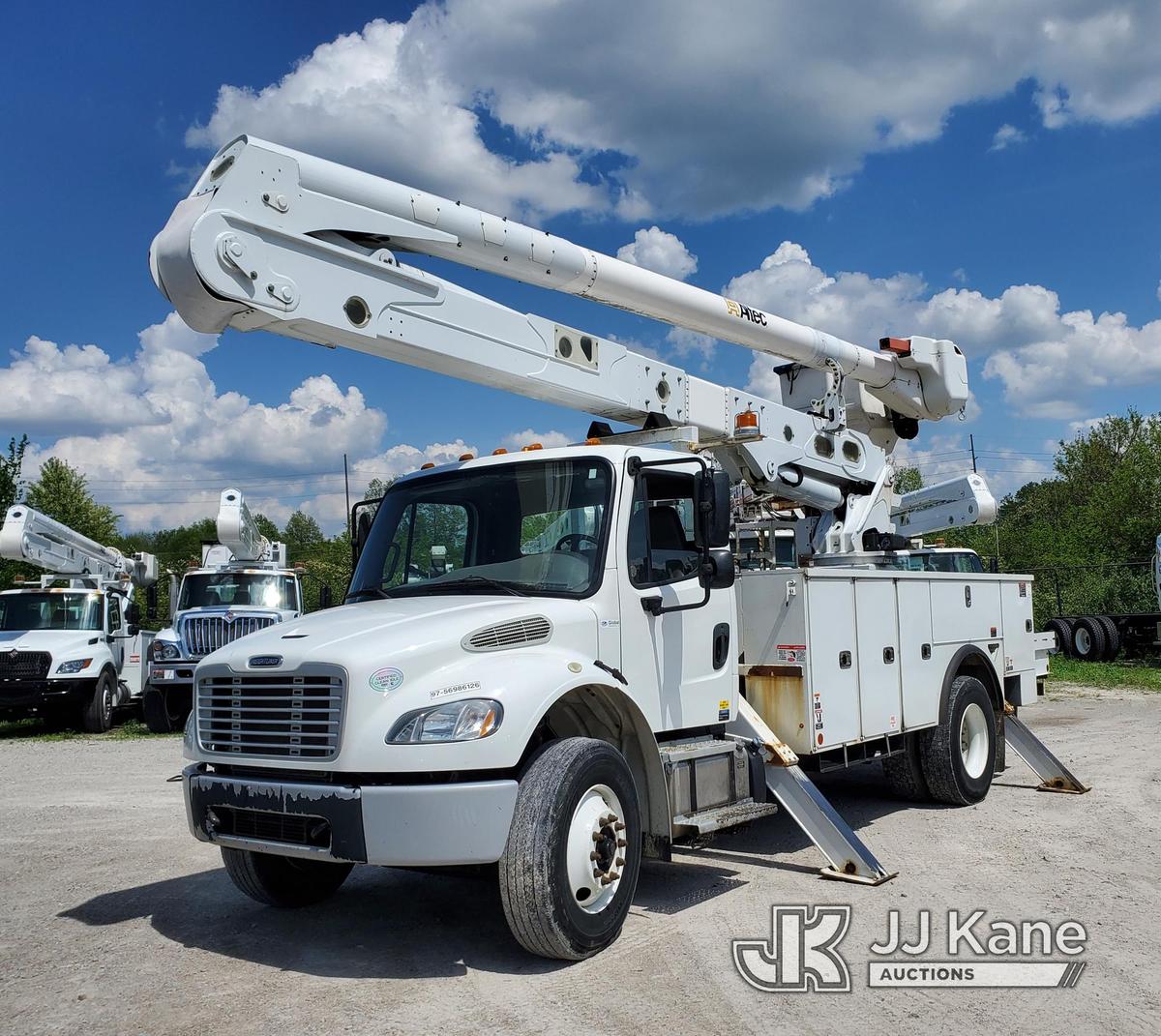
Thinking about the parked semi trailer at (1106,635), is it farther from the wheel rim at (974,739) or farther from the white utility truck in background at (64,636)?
the white utility truck in background at (64,636)

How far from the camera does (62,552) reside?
A: 65.1 feet

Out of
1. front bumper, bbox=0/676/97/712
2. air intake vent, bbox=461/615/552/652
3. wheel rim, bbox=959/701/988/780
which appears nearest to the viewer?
air intake vent, bbox=461/615/552/652

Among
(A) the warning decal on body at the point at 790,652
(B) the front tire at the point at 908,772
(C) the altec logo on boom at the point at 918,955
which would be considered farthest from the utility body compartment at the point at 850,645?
(C) the altec logo on boom at the point at 918,955

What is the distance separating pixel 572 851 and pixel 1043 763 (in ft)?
20.3

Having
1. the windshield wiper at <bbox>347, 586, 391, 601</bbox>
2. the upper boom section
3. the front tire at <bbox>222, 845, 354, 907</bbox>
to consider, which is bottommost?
the front tire at <bbox>222, 845, 354, 907</bbox>

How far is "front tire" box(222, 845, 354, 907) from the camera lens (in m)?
6.05

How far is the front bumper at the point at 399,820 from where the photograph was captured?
4680 mm

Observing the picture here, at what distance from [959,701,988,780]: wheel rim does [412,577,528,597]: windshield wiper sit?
16.8ft

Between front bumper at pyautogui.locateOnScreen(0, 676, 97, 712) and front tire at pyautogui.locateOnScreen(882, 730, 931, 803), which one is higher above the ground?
front bumper at pyautogui.locateOnScreen(0, 676, 97, 712)

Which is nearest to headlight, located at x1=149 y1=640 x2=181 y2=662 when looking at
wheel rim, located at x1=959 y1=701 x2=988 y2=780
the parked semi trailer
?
wheel rim, located at x1=959 y1=701 x2=988 y2=780

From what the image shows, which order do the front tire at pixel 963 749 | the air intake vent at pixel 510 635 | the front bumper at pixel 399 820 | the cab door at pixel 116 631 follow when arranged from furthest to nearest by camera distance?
the cab door at pixel 116 631, the front tire at pixel 963 749, the air intake vent at pixel 510 635, the front bumper at pixel 399 820

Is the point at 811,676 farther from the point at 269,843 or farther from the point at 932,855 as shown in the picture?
the point at 269,843

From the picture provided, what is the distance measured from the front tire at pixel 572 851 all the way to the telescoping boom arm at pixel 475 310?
2.73 m

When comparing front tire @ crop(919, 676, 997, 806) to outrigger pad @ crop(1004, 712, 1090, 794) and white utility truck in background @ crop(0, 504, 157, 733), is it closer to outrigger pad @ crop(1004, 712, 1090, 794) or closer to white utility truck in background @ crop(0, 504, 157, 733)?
outrigger pad @ crop(1004, 712, 1090, 794)
